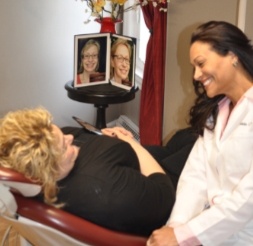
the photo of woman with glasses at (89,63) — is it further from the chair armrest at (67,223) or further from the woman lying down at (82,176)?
the chair armrest at (67,223)

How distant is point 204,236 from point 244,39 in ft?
2.08

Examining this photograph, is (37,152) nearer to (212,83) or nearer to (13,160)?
(13,160)

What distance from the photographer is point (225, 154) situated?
1398 mm

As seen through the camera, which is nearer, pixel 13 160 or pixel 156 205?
pixel 13 160

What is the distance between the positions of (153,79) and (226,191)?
4.84 feet

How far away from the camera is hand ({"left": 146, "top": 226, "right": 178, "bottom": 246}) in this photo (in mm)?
1319

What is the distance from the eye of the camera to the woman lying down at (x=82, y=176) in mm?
1189

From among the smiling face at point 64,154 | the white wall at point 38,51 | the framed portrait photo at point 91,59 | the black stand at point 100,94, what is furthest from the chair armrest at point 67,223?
the white wall at point 38,51

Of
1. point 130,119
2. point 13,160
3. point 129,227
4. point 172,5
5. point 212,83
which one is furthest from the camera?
point 130,119

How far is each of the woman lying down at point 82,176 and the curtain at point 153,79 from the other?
137 cm

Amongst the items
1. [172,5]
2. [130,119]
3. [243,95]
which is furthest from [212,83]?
[130,119]

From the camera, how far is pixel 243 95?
1.39 metres

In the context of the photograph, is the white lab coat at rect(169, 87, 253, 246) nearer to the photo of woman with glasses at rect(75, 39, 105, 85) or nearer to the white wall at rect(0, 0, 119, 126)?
the photo of woman with glasses at rect(75, 39, 105, 85)

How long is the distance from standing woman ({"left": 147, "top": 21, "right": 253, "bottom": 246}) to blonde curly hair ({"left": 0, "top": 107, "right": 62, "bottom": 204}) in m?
0.37
